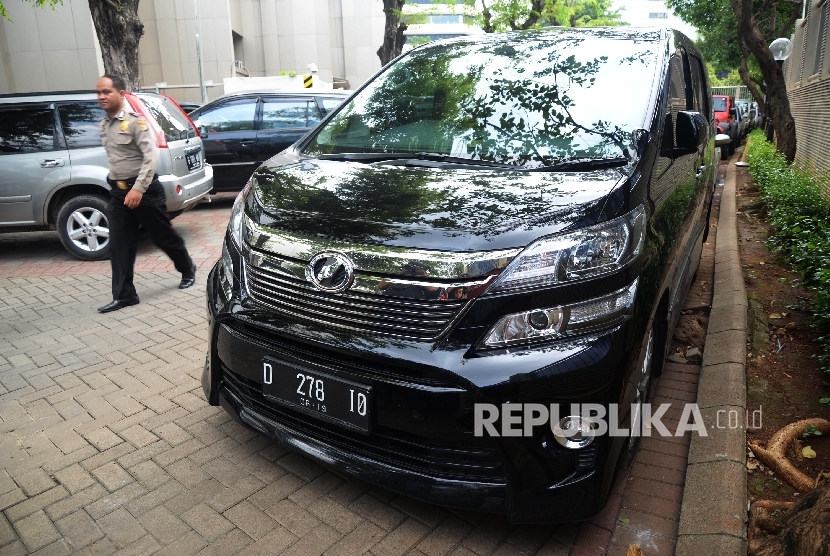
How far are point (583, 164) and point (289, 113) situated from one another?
8237 mm

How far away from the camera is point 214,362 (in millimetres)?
3020

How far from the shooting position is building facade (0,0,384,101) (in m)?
19.9

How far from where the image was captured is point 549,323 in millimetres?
2297

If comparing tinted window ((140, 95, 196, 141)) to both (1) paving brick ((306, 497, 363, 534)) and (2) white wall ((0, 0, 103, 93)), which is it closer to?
(1) paving brick ((306, 497, 363, 534))

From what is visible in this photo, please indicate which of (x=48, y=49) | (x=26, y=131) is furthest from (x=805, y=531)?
(x=48, y=49)

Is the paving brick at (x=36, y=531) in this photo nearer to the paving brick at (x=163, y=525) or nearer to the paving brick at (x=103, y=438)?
the paving brick at (x=163, y=525)

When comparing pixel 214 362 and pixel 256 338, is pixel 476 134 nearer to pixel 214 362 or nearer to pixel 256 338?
pixel 256 338

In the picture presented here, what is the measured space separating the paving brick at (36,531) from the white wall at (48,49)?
65.7ft

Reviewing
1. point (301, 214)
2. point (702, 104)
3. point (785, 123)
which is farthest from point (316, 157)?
point (785, 123)

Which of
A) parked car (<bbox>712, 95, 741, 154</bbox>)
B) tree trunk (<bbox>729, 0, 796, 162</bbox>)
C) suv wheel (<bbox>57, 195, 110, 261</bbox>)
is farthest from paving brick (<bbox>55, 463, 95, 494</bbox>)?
parked car (<bbox>712, 95, 741, 154</bbox>)

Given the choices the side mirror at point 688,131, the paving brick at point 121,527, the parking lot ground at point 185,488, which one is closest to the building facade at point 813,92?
the side mirror at point 688,131

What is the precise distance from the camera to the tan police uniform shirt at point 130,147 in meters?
5.24

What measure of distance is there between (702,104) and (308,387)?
3825 millimetres

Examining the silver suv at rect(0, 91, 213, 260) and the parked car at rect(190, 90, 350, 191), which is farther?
the parked car at rect(190, 90, 350, 191)
